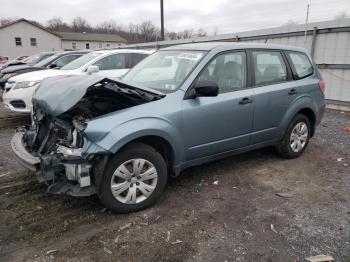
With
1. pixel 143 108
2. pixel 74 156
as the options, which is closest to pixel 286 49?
pixel 143 108

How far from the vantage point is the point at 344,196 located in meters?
4.00

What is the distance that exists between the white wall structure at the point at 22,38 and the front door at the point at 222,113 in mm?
50207

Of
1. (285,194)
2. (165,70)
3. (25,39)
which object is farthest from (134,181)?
(25,39)

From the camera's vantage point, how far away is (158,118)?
3459 millimetres

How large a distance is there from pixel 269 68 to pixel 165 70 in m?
1.58

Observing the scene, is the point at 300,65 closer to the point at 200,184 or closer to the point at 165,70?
the point at 165,70

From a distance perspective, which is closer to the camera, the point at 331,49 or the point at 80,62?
the point at 80,62

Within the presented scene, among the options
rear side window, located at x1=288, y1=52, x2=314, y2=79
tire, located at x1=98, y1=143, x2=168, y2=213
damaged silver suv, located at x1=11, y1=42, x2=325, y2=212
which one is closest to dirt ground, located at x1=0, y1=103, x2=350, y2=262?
tire, located at x1=98, y1=143, x2=168, y2=213

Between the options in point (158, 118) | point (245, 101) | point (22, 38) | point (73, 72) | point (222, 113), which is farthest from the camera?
point (22, 38)

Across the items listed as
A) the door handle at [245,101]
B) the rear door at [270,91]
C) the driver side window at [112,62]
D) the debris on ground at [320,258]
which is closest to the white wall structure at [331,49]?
the rear door at [270,91]

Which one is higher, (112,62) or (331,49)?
(331,49)

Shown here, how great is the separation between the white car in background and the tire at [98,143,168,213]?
3.96 meters

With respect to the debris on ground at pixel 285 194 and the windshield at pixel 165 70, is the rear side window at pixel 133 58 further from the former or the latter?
the debris on ground at pixel 285 194

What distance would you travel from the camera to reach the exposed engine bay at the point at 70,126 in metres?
3.13
